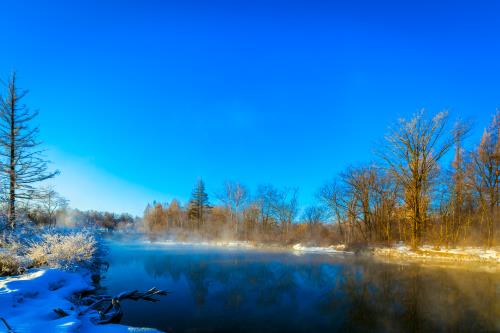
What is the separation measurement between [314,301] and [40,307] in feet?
27.0

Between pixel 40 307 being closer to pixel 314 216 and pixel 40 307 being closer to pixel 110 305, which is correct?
pixel 110 305

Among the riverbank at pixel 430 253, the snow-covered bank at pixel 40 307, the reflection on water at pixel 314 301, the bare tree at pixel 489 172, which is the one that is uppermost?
the bare tree at pixel 489 172

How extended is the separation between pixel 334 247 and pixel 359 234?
7478 mm

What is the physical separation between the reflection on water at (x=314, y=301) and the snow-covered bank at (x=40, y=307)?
1709mm

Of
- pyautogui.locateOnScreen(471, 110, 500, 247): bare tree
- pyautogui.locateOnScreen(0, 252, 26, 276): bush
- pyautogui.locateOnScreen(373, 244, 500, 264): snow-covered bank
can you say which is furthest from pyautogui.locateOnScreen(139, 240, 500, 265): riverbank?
pyautogui.locateOnScreen(0, 252, 26, 276): bush

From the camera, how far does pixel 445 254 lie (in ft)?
70.5

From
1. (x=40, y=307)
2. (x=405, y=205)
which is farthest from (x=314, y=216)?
(x=40, y=307)

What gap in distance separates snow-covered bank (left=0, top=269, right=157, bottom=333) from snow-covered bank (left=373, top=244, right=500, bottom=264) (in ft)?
77.2

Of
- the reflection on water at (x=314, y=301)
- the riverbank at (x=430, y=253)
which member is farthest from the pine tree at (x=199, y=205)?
the reflection on water at (x=314, y=301)

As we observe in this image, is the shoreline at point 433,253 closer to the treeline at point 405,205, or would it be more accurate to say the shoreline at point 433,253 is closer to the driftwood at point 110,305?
the treeline at point 405,205

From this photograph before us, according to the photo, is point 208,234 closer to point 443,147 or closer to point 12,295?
point 443,147

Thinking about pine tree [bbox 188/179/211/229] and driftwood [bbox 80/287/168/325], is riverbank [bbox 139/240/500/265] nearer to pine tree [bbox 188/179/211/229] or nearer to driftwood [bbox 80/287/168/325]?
driftwood [bbox 80/287/168/325]

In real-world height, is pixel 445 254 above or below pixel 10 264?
below

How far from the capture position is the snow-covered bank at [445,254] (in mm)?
19497
